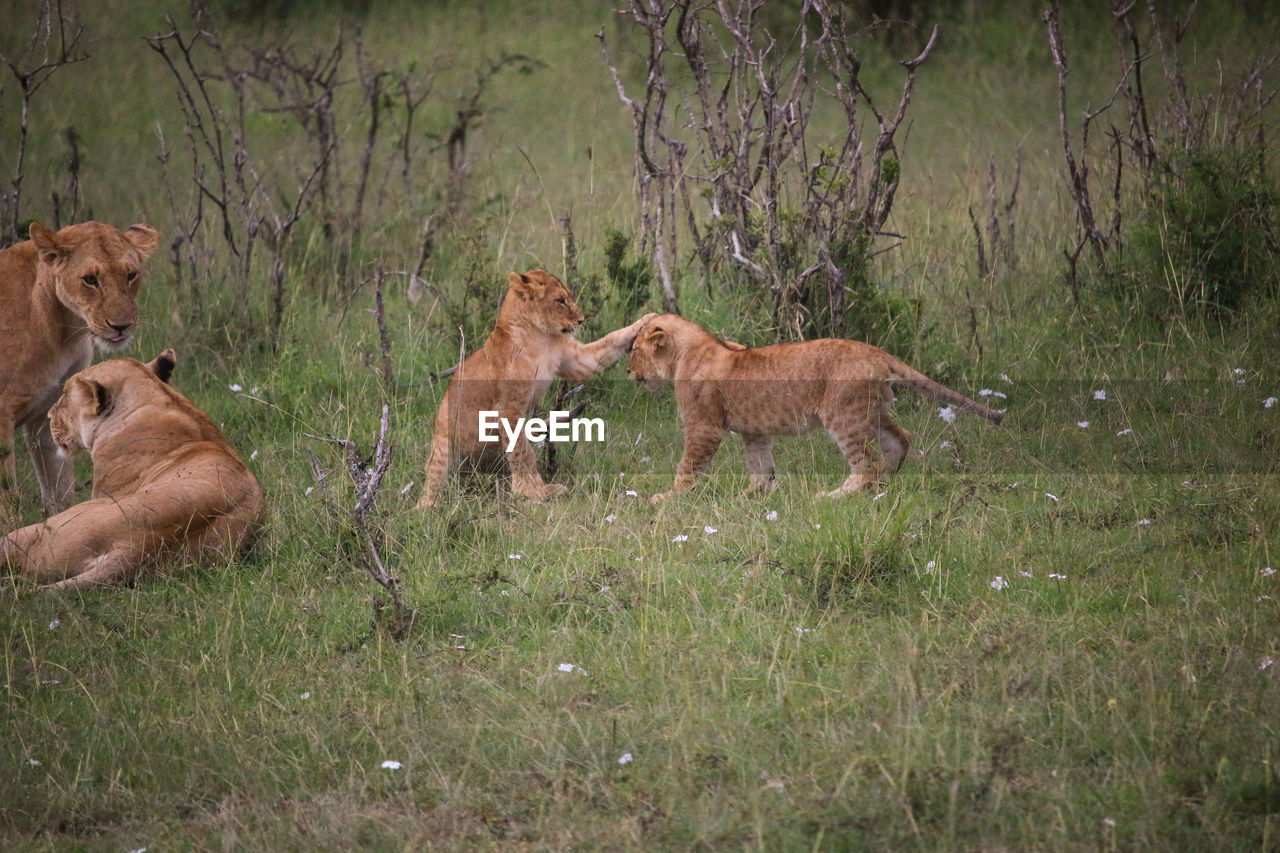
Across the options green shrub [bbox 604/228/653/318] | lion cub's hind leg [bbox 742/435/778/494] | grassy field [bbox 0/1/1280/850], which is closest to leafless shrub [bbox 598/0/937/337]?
green shrub [bbox 604/228/653/318]

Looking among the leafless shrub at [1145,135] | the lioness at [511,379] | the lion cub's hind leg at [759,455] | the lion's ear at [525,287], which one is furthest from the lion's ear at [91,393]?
the leafless shrub at [1145,135]

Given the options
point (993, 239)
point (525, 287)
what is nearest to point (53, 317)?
point (525, 287)

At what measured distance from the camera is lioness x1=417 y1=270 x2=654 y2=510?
652 centimetres

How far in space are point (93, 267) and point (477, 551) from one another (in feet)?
8.36

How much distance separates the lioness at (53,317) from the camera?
6309 mm

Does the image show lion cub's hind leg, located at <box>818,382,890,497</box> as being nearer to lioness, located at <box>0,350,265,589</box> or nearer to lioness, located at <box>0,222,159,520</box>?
lioness, located at <box>0,350,265,589</box>

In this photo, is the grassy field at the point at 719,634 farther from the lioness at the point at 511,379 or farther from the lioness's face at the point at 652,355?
the lioness's face at the point at 652,355

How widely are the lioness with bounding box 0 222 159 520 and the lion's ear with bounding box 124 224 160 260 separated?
0.44ft

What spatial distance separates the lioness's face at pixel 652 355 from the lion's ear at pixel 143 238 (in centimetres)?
267

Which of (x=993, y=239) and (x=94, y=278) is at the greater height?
(x=993, y=239)

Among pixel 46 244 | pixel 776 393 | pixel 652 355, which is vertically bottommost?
pixel 776 393

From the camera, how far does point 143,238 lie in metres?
6.90

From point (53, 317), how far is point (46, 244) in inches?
15.8

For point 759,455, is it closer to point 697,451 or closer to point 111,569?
point 697,451
